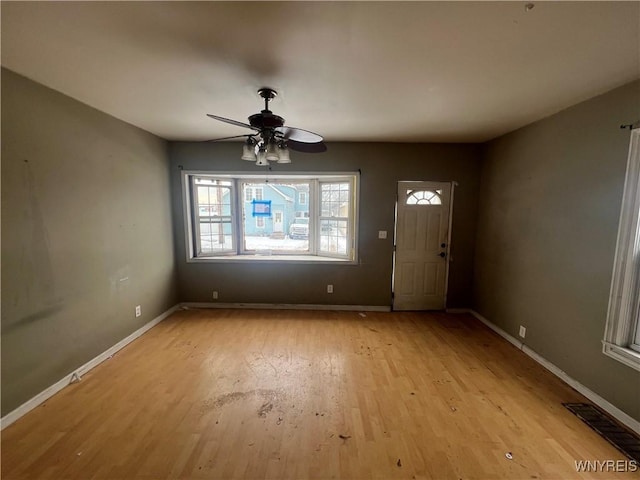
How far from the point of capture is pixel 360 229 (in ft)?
12.6

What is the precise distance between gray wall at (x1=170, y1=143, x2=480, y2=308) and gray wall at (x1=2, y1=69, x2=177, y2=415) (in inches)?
27.3

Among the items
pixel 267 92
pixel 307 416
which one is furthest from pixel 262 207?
pixel 307 416

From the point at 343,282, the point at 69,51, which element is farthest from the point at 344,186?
the point at 69,51

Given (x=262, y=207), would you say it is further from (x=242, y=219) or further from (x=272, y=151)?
(x=272, y=151)

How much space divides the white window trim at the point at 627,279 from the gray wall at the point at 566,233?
50 millimetres

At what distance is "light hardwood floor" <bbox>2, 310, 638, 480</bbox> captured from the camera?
156cm

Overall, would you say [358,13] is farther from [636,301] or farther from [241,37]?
[636,301]

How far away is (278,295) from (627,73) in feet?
13.3

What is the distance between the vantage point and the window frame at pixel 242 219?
151 inches

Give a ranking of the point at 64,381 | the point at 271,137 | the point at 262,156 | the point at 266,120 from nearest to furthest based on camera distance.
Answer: the point at 266,120 < the point at 271,137 < the point at 262,156 < the point at 64,381

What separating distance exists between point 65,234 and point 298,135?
220cm

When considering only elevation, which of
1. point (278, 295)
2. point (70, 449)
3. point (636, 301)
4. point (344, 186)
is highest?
point (344, 186)

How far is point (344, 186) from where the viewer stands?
3.96 meters

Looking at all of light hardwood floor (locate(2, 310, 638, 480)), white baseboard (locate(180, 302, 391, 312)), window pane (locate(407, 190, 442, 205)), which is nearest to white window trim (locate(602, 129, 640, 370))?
light hardwood floor (locate(2, 310, 638, 480))
